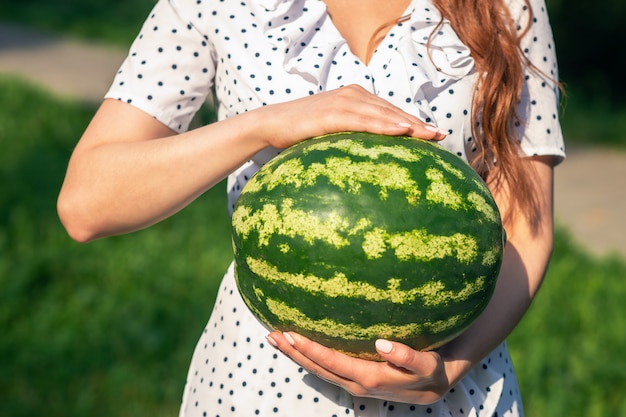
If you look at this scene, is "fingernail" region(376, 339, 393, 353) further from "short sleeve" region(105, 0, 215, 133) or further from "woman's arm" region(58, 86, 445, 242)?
"short sleeve" region(105, 0, 215, 133)

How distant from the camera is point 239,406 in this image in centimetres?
206

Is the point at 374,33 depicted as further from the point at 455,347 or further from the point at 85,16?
the point at 85,16

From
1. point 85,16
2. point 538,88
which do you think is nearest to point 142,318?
point 538,88

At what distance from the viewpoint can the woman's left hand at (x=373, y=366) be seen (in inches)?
67.0

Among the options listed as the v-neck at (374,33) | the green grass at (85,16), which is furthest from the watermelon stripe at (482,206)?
the green grass at (85,16)

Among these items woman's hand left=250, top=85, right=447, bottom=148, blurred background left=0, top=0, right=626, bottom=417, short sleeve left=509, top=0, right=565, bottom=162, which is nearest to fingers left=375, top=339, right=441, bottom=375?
woman's hand left=250, top=85, right=447, bottom=148

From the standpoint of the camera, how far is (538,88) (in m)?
2.13

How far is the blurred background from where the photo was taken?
13.9 feet

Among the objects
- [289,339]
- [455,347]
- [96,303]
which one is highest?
[289,339]

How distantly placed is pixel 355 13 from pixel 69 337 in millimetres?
3067

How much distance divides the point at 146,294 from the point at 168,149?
3269 mm

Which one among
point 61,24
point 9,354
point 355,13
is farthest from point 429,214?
point 61,24

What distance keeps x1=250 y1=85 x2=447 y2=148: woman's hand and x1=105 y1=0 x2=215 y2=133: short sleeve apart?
0.35 m

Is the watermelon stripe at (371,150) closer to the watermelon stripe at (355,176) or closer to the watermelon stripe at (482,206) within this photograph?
the watermelon stripe at (355,176)
